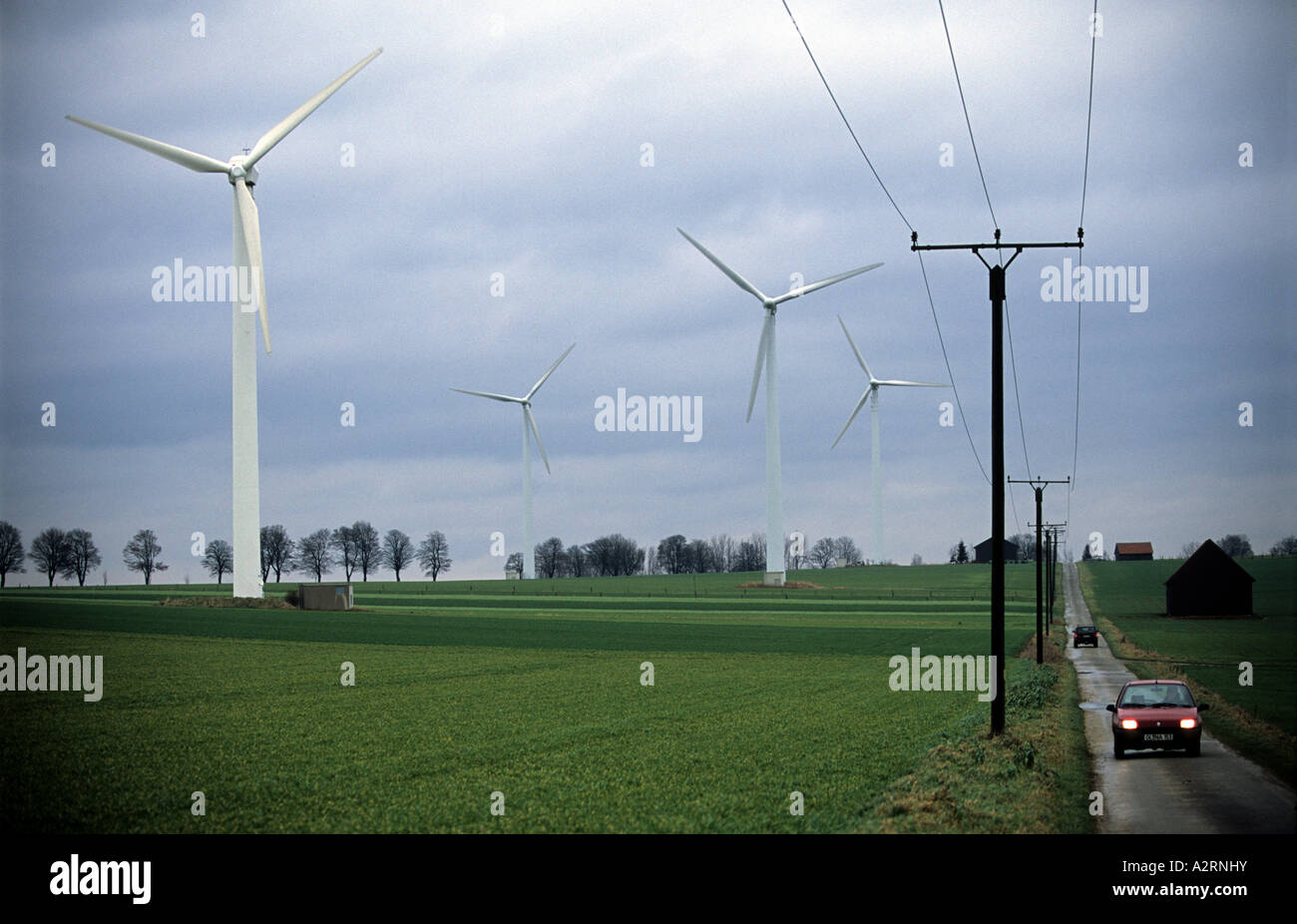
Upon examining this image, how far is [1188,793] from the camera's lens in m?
23.3

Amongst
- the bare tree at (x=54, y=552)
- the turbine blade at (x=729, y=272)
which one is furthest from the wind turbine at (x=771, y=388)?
the bare tree at (x=54, y=552)

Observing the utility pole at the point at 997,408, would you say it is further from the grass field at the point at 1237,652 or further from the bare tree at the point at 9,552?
the bare tree at the point at 9,552

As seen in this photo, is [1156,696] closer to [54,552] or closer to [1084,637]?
[1084,637]

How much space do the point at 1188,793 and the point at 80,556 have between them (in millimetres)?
Answer: 125108

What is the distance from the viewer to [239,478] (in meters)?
88.6

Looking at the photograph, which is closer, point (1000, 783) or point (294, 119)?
point (1000, 783)

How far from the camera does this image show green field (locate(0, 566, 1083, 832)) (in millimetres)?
21703

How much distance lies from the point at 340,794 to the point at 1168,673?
47909 mm

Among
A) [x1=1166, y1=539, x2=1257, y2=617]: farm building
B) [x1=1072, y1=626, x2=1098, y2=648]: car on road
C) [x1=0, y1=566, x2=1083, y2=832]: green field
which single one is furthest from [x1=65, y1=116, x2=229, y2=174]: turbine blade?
[x1=1166, y1=539, x2=1257, y2=617]: farm building

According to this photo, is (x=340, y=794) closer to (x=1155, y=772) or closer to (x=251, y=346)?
(x=1155, y=772)

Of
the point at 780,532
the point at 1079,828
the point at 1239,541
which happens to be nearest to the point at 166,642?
the point at 1079,828

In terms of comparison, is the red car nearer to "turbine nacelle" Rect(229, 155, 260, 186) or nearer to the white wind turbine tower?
the white wind turbine tower

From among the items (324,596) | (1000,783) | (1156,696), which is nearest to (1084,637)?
(1156,696)
